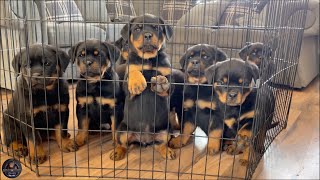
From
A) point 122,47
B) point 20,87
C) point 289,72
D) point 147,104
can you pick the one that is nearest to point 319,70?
point 289,72

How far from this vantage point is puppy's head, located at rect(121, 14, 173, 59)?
1.73m

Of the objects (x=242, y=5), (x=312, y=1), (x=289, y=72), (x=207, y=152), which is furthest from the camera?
(x=242, y=5)

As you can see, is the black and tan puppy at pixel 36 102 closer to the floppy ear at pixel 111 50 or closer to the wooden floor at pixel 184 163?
the wooden floor at pixel 184 163

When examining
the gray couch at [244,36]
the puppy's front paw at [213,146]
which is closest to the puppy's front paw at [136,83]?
the puppy's front paw at [213,146]

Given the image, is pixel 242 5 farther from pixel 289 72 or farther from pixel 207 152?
pixel 207 152

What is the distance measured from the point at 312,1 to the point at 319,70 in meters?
1.20

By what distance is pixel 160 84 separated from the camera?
1639 mm

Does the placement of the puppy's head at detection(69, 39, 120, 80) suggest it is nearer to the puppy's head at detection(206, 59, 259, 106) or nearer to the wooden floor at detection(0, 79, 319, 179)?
the wooden floor at detection(0, 79, 319, 179)

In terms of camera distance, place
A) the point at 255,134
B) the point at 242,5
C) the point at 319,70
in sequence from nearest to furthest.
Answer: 1. the point at 255,134
2. the point at 242,5
3. the point at 319,70

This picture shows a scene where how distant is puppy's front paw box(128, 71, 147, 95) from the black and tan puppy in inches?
14.2

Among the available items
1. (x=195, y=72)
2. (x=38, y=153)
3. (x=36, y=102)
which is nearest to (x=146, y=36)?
(x=195, y=72)

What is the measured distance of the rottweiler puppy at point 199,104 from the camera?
1804 mm

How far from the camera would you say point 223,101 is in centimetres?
171

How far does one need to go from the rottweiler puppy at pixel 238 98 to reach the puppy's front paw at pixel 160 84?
255 millimetres
